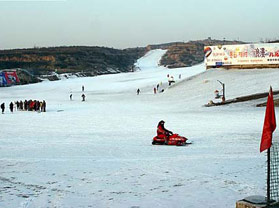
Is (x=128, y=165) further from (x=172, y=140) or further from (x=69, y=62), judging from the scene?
(x=69, y=62)

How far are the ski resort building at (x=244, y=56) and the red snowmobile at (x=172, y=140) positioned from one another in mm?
37983

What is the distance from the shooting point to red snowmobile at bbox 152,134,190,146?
16594mm

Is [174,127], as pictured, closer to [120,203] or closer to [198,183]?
[198,183]

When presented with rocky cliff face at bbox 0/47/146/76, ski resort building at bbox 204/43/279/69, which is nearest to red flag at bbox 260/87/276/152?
ski resort building at bbox 204/43/279/69

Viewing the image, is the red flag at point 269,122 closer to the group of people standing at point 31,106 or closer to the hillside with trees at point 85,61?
the group of people standing at point 31,106

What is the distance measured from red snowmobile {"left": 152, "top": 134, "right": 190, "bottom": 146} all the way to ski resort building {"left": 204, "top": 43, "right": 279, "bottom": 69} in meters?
38.0

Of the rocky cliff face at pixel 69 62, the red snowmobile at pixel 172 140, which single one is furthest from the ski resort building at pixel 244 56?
the rocky cliff face at pixel 69 62

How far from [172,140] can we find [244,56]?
39.9m

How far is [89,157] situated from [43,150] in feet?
8.22

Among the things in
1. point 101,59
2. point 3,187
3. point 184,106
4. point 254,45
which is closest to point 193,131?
point 3,187

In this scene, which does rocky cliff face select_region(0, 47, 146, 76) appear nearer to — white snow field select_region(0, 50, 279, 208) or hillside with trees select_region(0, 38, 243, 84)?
hillside with trees select_region(0, 38, 243, 84)

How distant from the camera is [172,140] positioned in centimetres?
1670

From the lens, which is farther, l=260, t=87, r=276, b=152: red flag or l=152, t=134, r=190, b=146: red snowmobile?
l=152, t=134, r=190, b=146: red snowmobile

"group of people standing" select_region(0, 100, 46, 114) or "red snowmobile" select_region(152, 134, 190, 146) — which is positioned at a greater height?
"group of people standing" select_region(0, 100, 46, 114)
